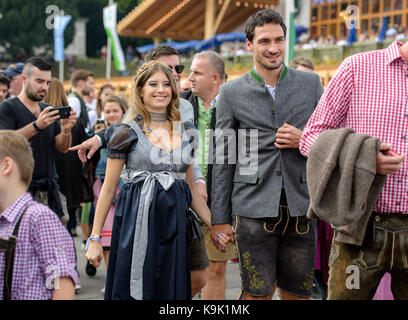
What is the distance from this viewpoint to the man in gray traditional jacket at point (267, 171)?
12.9 feet

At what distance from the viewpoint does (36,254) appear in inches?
107

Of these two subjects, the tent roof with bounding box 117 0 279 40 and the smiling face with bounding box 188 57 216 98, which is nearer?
the smiling face with bounding box 188 57 216 98

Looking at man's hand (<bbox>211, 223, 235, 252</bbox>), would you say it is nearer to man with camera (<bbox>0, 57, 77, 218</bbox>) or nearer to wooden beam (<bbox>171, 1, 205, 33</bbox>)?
man with camera (<bbox>0, 57, 77, 218</bbox>)

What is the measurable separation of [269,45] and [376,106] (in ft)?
3.51

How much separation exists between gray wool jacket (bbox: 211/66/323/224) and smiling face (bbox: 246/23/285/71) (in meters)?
0.10

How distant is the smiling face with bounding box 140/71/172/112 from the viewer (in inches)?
161

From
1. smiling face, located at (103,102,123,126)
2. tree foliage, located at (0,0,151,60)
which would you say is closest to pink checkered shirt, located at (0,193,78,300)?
smiling face, located at (103,102,123,126)

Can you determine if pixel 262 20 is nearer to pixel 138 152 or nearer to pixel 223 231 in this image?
pixel 138 152

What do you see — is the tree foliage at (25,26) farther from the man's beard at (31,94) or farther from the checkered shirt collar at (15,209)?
the checkered shirt collar at (15,209)

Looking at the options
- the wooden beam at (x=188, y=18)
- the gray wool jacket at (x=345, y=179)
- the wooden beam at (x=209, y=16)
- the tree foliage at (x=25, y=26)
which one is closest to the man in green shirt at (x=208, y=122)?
the gray wool jacket at (x=345, y=179)

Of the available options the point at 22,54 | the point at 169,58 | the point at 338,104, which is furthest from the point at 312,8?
the point at 22,54

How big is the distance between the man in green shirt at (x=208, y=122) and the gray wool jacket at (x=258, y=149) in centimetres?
104

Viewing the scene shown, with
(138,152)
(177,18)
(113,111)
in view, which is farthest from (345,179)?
(177,18)

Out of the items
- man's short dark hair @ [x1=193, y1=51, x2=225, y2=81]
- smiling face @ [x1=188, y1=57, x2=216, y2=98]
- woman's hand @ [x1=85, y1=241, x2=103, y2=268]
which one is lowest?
woman's hand @ [x1=85, y1=241, x2=103, y2=268]
